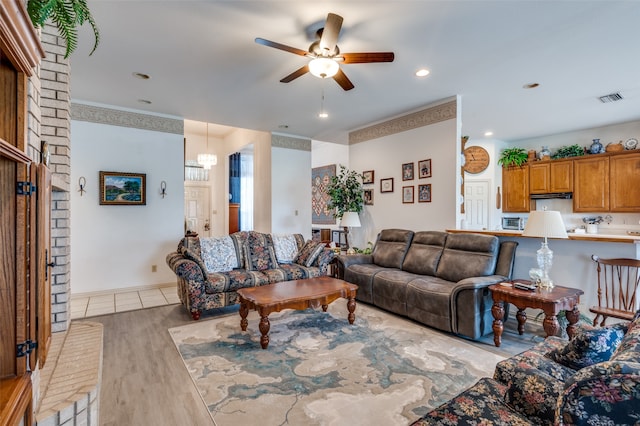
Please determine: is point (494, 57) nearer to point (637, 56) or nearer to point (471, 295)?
point (637, 56)

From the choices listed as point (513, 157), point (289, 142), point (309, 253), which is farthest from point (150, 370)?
point (513, 157)

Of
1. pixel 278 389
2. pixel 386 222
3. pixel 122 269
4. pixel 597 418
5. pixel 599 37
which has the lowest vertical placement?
pixel 278 389

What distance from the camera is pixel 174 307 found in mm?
4102

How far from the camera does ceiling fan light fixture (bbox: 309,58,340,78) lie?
2596 mm

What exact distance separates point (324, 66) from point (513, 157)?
225 inches

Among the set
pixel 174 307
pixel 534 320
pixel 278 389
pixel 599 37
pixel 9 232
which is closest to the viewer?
pixel 9 232

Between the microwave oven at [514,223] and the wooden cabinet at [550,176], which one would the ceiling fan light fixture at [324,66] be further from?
the microwave oven at [514,223]

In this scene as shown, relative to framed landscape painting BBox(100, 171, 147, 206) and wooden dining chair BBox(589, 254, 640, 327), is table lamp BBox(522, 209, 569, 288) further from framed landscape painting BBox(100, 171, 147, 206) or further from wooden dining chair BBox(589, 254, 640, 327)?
framed landscape painting BBox(100, 171, 147, 206)

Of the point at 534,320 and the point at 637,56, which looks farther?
the point at 534,320

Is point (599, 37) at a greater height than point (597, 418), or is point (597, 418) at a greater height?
point (599, 37)

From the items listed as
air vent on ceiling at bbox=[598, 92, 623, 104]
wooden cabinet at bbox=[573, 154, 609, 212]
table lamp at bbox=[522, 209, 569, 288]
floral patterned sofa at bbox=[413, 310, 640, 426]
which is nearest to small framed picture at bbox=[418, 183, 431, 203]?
table lamp at bbox=[522, 209, 569, 288]

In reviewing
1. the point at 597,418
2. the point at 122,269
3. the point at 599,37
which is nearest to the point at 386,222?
the point at 599,37

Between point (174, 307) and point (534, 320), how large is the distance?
436cm

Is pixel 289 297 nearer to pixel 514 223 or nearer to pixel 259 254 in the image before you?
pixel 259 254
